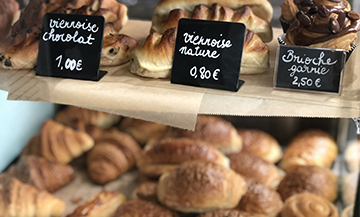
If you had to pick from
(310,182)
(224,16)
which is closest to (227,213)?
(310,182)

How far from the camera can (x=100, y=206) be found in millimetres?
1170

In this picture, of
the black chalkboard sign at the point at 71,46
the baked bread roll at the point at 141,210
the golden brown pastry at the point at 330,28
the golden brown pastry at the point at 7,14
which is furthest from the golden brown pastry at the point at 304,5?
the golden brown pastry at the point at 7,14

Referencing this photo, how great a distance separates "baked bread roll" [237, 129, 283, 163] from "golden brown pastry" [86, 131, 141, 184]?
0.41 metres

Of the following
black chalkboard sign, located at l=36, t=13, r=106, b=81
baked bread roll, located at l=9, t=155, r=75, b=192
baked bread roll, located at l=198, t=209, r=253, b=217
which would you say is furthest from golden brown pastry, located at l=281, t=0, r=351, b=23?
baked bread roll, located at l=9, t=155, r=75, b=192

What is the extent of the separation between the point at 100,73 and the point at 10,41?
9.7 inches

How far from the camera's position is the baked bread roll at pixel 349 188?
→ 1026 mm

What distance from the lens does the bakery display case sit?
2.48ft

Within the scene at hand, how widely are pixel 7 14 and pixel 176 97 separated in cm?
63

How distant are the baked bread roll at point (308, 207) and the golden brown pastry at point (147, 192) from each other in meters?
0.41

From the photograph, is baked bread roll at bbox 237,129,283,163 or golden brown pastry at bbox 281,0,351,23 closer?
golden brown pastry at bbox 281,0,351,23

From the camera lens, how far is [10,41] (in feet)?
2.90

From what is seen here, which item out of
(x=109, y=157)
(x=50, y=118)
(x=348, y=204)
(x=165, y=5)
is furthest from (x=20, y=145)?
(x=348, y=204)

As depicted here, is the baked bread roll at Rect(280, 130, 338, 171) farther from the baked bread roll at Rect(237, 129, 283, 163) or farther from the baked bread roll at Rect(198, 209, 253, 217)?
the baked bread roll at Rect(198, 209, 253, 217)

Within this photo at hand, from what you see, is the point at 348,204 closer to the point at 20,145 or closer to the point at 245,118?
the point at 245,118
